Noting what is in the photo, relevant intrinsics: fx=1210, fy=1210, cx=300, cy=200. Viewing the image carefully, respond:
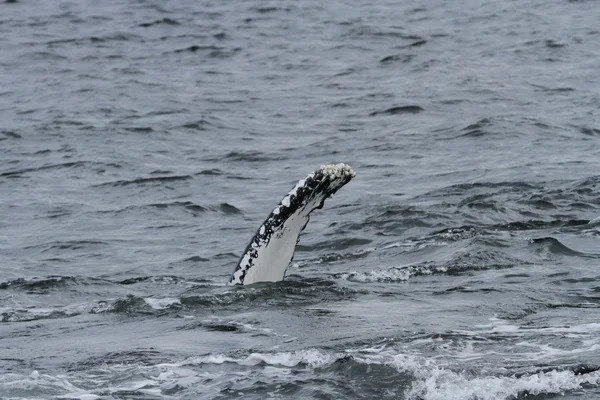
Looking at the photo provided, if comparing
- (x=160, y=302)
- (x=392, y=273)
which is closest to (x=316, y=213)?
(x=392, y=273)

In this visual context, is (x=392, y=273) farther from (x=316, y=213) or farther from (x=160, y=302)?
(x=316, y=213)

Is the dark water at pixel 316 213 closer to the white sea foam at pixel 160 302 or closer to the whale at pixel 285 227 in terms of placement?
the white sea foam at pixel 160 302

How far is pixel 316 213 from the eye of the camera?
16.8 meters

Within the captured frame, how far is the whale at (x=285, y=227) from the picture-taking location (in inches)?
436

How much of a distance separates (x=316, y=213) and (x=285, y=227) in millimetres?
5326

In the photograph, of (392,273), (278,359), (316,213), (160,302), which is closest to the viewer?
(278,359)

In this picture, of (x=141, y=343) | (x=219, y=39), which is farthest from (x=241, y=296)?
(x=219, y=39)

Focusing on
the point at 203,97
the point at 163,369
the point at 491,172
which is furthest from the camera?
the point at 203,97

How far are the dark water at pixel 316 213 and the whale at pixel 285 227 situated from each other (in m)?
0.25

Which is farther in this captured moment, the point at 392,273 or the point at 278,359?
the point at 392,273

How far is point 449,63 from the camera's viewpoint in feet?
95.1

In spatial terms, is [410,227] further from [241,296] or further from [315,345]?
[315,345]

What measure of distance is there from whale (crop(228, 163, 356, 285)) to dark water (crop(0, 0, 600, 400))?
10.0 inches

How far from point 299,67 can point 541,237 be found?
53.6 feet
